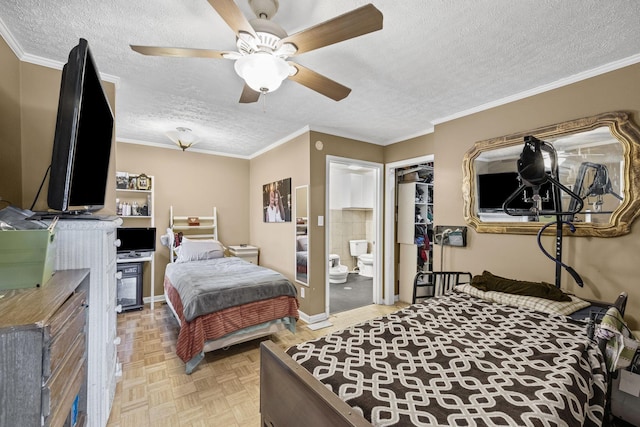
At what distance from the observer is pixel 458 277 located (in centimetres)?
266

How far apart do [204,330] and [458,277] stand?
2.43 m

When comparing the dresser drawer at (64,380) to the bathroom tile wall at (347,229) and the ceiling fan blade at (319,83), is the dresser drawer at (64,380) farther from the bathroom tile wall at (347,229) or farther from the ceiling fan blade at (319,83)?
the bathroom tile wall at (347,229)

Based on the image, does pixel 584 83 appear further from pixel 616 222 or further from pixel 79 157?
pixel 79 157

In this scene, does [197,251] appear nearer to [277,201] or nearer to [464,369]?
[277,201]

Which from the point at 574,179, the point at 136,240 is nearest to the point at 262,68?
the point at 574,179

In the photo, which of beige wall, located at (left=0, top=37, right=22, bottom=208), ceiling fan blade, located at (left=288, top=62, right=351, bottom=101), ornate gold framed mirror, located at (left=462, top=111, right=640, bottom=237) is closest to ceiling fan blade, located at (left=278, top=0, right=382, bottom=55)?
ceiling fan blade, located at (left=288, top=62, right=351, bottom=101)

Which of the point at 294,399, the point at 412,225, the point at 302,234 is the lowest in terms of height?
the point at 294,399

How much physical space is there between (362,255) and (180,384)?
4457mm

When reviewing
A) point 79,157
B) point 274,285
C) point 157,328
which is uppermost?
point 79,157

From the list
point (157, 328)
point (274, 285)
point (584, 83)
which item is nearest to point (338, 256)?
point (274, 285)

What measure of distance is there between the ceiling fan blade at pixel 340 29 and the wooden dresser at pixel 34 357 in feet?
4.79

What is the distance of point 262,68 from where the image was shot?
4.77ft

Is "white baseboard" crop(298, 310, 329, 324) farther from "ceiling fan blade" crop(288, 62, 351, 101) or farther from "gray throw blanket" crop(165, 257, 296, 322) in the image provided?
"ceiling fan blade" crop(288, 62, 351, 101)

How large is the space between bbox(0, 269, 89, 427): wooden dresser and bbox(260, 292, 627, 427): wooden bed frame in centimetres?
71
